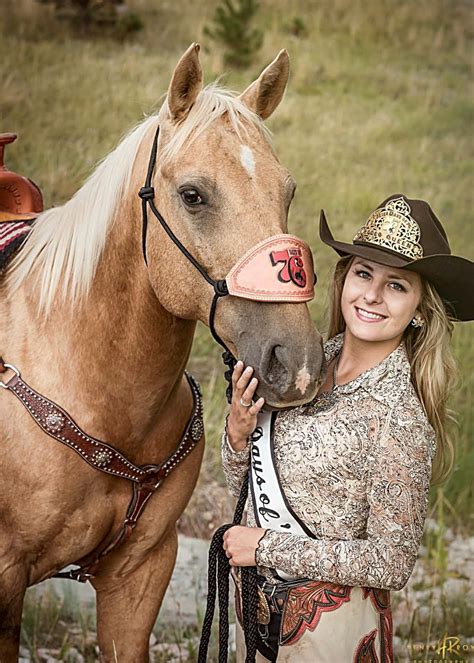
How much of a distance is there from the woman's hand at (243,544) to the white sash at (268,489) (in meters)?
0.05

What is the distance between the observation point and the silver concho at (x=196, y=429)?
7.88 ft

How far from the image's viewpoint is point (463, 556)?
4082 mm

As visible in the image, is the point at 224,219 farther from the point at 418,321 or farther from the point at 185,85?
the point at 418,321

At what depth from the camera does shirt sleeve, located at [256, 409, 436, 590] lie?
186 centimetres

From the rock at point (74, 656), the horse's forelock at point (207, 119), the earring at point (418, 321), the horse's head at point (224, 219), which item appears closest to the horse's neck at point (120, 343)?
the horse's head at point (224, 219)

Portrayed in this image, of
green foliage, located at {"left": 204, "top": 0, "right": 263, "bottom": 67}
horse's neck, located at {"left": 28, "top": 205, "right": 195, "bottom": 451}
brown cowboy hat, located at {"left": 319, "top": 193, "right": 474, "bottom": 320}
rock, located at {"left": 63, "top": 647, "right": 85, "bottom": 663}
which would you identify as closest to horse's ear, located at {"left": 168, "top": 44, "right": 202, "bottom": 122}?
horse's neck, located at {"left": 28, "top": 205, "right": 195, "bottom": 451}

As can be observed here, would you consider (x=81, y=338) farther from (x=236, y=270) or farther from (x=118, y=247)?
(x=236, y=270)

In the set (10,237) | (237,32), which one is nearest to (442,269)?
(10,237)

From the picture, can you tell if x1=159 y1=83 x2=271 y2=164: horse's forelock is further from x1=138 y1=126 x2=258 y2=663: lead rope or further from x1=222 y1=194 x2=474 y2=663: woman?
x1=222 y1=194 x2=474 y2=663: woman

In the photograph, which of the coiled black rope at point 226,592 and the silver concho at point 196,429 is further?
the silver concho at point 196,429

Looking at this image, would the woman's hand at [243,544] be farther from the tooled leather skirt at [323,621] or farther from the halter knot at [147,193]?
the halter knot at [147,193]

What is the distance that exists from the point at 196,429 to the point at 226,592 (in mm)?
450

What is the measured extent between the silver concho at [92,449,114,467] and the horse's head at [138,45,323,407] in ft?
1.34

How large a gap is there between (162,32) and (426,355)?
332 cm
